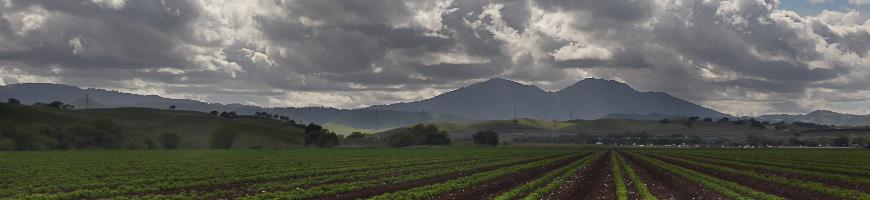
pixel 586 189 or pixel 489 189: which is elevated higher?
pixel 586 189

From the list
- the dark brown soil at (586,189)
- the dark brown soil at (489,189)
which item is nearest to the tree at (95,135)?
the dark brown soil at (489,189)

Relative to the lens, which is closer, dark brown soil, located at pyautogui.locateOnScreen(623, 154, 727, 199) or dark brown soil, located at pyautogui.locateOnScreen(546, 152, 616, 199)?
dark brown soil, located at pyautogui.locateOnScreen(546, 152, 616, 199)

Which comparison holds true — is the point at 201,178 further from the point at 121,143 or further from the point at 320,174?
the point at 121,143

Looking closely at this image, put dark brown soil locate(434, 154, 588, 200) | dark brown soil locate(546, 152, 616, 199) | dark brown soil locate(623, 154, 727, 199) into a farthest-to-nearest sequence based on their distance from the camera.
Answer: dark brown soil locate(623, 154, 727, 199) → dark brown soil locate(434, 154, 588, 200) → dark brown soil locate(546, 152, 616, 199)

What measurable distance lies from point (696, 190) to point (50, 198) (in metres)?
38.8

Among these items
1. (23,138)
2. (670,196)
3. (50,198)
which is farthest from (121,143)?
(670,196)

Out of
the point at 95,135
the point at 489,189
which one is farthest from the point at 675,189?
the point at 95,135

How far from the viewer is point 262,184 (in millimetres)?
52562

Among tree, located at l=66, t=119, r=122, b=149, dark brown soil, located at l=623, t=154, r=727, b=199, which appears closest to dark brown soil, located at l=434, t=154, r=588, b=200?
dark brown soil, located at l=623, t=154, r=727, b=199

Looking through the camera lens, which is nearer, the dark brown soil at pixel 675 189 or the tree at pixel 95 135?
the dark brown soil at pixel 675 189

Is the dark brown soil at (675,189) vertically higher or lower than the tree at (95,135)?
lower

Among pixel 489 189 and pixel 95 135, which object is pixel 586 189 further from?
pixel 95 135

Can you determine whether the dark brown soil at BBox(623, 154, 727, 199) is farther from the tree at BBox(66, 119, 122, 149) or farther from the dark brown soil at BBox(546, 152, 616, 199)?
the tree at BBox(66, 119, 122, 149)

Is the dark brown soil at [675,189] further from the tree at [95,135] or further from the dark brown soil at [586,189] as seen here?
the tree at [95,135]
